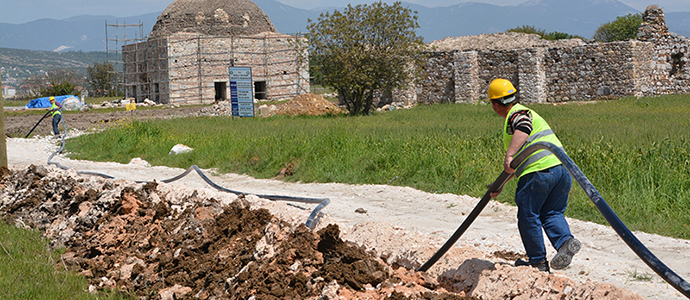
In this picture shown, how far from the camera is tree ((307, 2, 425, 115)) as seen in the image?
2333cm

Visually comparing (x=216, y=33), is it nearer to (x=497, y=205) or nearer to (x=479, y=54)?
(x=479, y=54)

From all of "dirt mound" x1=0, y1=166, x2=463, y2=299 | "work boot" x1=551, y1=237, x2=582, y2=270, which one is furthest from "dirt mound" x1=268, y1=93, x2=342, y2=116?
"work boot" x1=551, y1=237, x2=582, y2=270

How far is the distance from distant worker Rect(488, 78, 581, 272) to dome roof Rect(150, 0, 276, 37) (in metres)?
39.5

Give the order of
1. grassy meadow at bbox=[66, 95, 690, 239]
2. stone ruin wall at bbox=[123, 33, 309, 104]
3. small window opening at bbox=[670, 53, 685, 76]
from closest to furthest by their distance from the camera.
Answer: grassy meadow at bbox=[66, 95, 690, 239], small window opening at bbox=[670, 53, 685, 76], stone ruin wall at bbox=[123, 33, 309, 104]

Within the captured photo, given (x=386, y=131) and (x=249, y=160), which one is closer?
(x=249, y=160)

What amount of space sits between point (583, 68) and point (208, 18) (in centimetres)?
2769

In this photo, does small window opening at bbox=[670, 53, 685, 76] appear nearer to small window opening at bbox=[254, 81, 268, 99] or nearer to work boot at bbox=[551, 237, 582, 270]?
work boot at bbox=[551, 237, 582, 270]

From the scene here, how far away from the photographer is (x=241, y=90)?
2250 centimetres

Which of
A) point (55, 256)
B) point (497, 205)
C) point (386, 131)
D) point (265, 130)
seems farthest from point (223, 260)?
point (265, 130)

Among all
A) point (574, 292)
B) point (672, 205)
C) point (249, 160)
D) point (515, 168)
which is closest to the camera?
point (574, 292)

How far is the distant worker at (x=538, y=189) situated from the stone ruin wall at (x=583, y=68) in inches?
886

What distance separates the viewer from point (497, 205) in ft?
24.7

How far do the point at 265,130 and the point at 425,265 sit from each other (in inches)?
461

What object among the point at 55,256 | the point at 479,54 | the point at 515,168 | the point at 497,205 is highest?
the point at 479,54
